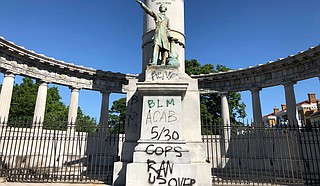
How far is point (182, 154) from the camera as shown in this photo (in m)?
8.72

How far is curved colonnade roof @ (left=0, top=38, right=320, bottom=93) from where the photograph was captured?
21.8 metres

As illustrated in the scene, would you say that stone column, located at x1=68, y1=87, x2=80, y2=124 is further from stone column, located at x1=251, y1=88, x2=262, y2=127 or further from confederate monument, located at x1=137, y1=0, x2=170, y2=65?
stone column, located at x1=251, y1=88, x2=262, y2=127

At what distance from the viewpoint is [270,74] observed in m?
25.0

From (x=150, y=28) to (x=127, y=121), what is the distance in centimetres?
652

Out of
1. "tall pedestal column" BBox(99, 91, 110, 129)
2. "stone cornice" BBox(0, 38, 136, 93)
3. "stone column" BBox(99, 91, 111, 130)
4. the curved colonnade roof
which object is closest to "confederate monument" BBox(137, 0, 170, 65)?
the curved colonnade roof

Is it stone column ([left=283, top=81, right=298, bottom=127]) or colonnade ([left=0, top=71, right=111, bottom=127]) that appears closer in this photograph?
colonnade ([left=0, top=71, right=111, bottom=127])

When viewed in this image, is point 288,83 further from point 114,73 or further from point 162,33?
point 114,73

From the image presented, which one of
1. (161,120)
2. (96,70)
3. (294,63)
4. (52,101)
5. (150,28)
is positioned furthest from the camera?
(52,101)

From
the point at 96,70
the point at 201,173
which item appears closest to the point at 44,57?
the point at 96,70

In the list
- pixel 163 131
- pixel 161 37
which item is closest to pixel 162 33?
pixel 161 37

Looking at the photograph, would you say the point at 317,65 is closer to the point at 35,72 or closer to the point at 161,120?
the point at 161,120

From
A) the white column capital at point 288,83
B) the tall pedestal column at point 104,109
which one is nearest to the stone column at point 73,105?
the tall pedestal column at point 104,109

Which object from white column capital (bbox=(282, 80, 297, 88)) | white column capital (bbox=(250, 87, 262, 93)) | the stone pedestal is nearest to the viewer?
the stone pedestal

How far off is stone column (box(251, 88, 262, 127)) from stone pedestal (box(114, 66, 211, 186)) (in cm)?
1671
